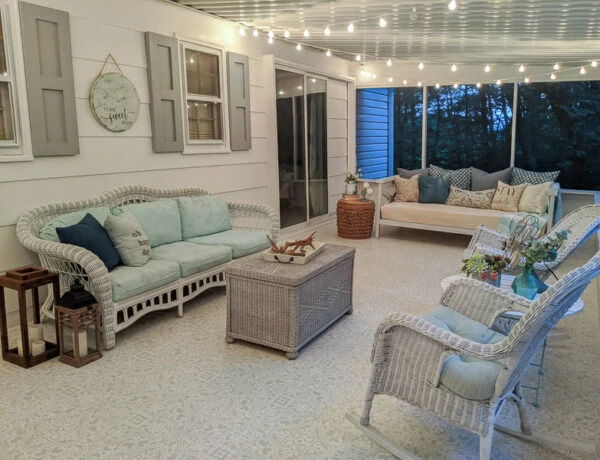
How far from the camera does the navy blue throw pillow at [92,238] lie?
10.6 feet

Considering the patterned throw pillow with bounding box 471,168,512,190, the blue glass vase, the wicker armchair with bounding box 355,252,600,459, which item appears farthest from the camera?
the patterned throw pillow with bounding box 471,168,512,190

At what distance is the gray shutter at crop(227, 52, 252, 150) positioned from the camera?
17.1 ft

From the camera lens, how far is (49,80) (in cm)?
351

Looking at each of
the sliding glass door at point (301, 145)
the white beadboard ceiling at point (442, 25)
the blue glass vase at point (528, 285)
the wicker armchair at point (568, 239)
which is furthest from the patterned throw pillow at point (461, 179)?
the blue glass vase at point (528, 285)

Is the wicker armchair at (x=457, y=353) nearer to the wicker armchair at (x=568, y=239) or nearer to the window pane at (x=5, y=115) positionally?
the wicker armchair at (x=568, y=239)

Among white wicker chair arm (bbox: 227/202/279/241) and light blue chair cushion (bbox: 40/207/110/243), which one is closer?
light blue chair cushion (bbox: 40/207/110/243)

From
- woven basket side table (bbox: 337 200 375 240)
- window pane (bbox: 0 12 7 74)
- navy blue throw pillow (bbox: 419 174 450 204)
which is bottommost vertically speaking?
woven basket side table (bbox: 337 200 375 240)

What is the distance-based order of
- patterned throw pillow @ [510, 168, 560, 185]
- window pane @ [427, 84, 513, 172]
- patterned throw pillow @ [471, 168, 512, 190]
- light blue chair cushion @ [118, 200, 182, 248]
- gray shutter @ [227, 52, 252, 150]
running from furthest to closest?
window pane @ [427, 84, 513, 172]
patterned throw pillow @ [471, 168, 512, 190]
patterned throw pillow @ [510, 168, 560, 185]
gray shutter @ [227, 52, 252, 150]
light blue chair cushion @ [118, 200, 182, 248]

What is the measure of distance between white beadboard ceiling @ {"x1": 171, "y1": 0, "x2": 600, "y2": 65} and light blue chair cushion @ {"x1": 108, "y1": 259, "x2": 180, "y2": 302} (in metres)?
2.40

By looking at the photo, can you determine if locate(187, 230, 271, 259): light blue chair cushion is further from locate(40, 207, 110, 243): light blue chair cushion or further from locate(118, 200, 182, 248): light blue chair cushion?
locate(40, 207, 110, 243): light blue chair cushion

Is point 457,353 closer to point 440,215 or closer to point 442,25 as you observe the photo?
point 442,25

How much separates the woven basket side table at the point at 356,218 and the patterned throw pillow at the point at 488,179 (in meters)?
1.36

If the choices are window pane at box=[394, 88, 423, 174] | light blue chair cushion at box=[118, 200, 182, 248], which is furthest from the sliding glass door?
light blue chair cushion at box=[118, 200, 182, 248]

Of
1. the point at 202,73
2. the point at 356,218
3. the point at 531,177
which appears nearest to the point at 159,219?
the point at 202,73
